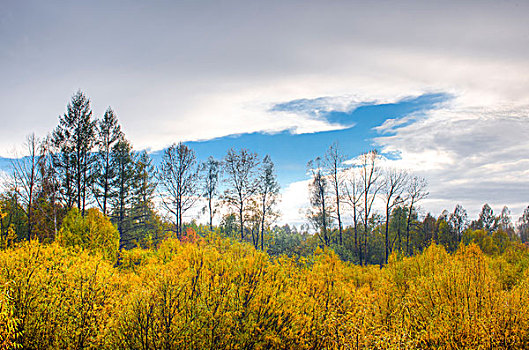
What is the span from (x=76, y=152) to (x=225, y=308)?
82.4 ft

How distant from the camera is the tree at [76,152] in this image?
96.8ft

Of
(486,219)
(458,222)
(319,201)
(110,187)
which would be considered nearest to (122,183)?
(110,187)

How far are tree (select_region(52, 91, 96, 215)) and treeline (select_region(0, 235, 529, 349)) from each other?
A: 1507 cm

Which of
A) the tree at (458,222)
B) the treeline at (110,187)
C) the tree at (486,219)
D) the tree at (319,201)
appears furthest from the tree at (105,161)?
the tree at (486,219)

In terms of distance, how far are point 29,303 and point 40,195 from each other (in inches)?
754

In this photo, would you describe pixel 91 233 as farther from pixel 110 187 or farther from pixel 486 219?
pixel 486 219

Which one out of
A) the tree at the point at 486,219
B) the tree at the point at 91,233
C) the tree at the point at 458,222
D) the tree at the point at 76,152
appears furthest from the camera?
the tree at the point at 486,219

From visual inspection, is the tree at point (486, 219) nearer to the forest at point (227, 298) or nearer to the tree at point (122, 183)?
the forest at point (227, 298)

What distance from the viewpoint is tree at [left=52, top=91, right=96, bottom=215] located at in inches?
1161

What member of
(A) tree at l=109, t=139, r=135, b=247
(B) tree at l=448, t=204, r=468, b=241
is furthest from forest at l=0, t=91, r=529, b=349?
(B) tree at l=448, t=204, r=468, b=241

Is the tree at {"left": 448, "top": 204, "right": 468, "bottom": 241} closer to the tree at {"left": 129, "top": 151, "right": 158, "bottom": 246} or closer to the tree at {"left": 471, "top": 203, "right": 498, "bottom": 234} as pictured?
the tree at {"left": 471, "top": 203, "right": 498, "bottom": 234}

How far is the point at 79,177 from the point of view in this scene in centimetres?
2959

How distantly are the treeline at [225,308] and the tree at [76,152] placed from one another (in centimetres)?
1507

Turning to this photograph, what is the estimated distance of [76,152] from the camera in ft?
100
